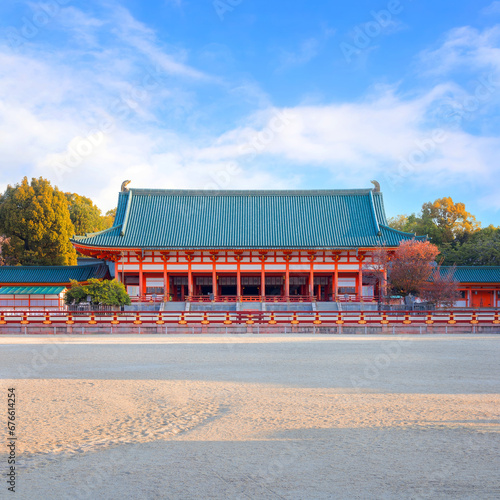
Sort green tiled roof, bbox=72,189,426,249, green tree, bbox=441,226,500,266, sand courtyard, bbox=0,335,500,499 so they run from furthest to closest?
green tree, bbox=441,226,500,266 → green tiled roof, bbox=72,189,426,249 → sand courtyard, bbox=0,335,500,499

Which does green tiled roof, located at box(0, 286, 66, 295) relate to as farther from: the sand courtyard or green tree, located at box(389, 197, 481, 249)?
green tree, located at box(389, 197, 481, 249)

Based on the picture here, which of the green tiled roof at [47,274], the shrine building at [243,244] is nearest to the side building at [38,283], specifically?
the green tiled roof at [47,274]

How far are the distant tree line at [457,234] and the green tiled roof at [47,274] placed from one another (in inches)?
1247

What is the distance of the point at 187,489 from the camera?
4.60 m

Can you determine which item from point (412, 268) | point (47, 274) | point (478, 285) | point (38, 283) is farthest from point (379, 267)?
point (38, 283)

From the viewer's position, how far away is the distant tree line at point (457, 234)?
41.4 metres

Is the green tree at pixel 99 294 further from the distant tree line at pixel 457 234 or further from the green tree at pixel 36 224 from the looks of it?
the distant tree line at pixel 457 234

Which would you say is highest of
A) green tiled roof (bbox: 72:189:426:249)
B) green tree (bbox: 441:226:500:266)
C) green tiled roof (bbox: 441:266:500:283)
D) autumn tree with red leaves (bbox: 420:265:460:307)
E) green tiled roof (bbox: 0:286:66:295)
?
green tiled roof (bbox: 72:189:426:249)

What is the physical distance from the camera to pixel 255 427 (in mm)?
6473

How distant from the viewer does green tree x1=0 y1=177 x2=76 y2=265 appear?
36.3 meters

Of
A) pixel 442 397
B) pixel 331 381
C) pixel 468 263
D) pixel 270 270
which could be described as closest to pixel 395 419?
pixel 442 397

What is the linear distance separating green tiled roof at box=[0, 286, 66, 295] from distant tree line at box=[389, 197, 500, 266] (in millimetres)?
33845

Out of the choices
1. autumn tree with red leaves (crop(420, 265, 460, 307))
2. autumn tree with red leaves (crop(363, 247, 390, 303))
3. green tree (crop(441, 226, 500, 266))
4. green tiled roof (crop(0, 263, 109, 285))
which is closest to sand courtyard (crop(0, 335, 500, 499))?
autumn tree with red leaves (crop(420, 265, 460, 307))

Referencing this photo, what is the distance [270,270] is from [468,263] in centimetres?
2242
